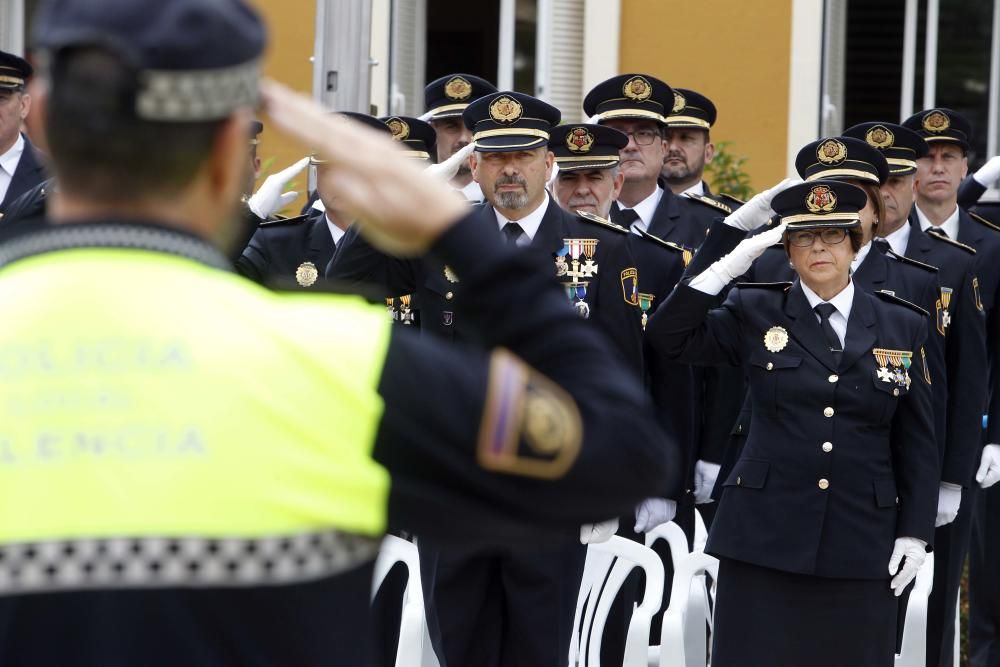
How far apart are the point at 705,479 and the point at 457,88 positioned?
210cm

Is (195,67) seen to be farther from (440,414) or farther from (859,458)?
(859,458)

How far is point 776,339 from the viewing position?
5.62 meters

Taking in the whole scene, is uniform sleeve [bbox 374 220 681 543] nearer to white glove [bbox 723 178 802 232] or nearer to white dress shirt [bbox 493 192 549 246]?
white dress shirt [bbox 493 192 549 246]

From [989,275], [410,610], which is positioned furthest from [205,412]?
[989,275]

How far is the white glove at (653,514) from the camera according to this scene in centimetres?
634

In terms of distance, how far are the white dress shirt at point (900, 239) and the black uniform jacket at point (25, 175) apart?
3.15 m

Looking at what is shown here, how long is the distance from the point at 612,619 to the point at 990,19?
21.8 ft

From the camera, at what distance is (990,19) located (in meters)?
11.8

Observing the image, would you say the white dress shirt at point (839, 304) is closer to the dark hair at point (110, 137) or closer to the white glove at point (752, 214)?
the white glove at point (752, 214)

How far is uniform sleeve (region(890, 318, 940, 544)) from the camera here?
18.3ft

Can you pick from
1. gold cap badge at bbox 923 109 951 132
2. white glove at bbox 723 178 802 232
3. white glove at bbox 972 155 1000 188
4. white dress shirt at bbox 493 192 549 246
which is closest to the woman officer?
white glove at bbox 723 178 802 232

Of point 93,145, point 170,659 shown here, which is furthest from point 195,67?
point 170,659

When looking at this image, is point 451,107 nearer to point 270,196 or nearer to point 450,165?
point 270,196

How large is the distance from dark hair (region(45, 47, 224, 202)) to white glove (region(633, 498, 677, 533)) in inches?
192
